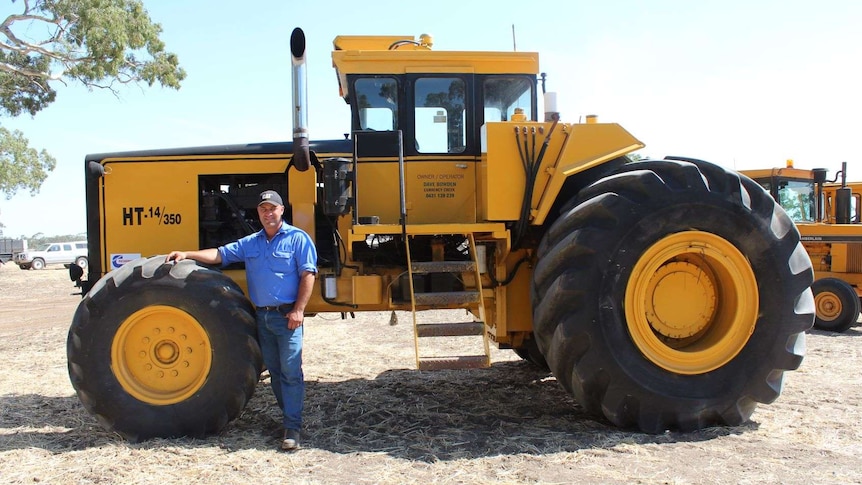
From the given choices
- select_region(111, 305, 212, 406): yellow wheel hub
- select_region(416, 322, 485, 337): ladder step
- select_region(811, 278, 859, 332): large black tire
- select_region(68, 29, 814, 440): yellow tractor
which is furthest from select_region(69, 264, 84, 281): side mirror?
select_region(811, 278, 859, 332): large black tire

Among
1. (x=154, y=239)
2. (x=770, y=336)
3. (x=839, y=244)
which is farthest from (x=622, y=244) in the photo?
(x=839, y=244)

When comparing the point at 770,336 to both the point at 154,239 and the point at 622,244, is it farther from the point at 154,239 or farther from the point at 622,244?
Result: the point at 154,239

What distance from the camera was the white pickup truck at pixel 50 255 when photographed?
38.8 m

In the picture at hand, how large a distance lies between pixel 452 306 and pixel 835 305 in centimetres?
832

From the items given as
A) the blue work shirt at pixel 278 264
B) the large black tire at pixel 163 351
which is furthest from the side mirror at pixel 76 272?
the blue work shirt at pixel 278 264

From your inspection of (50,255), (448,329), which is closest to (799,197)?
(448,329)

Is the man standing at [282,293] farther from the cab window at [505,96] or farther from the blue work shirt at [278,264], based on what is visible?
the cab window at [505,96]

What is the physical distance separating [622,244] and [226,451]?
10.3 feet

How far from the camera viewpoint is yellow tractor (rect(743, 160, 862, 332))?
1055 cm

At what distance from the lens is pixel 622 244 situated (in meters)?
4.74

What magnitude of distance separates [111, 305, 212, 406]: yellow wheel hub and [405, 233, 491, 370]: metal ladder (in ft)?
5.25

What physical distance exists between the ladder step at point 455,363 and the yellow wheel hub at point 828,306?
8.22 metres

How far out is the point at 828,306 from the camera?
10656 millimetres

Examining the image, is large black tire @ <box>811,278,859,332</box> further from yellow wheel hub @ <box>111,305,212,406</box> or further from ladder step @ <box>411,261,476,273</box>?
yellow wheel hub @ <box>111,305,212,406</box>
